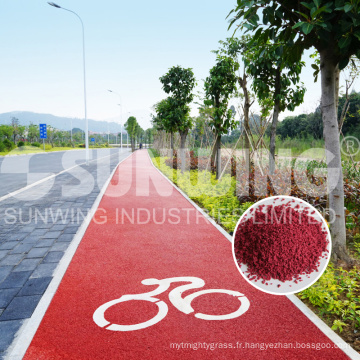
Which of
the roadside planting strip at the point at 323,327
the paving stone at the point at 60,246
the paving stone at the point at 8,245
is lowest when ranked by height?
the roadside planting strip at the point at 323,327

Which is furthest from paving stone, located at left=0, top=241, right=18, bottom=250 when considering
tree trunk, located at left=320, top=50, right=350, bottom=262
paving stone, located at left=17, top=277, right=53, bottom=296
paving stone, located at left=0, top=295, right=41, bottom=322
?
tree trunk, located at left=320, top=50, right=350, bottom=262

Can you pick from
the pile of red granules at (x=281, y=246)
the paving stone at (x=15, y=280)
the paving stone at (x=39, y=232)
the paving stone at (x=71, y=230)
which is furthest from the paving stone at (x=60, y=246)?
the pile of red granules at (x=281, y=246)

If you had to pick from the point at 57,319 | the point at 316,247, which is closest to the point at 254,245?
the point at 316,247

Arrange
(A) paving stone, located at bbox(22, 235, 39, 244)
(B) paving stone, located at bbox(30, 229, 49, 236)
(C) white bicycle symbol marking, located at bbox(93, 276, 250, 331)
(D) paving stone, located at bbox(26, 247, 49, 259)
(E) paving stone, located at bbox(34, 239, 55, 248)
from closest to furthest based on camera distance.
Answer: (C) white bicycle symbol marking, located at bbox(93, 276, 250, 331)
(D) paving stone, located at bbox(26, 247, 49, 259)
(E) paving stone, located at bbox(34, 239, 55, 248)
(A) paving stone, located at bbox(22, 235, 39, 244)
(B) paving stone, located at bbox(30, 229, 49, 236)

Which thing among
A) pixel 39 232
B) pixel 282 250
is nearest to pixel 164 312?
pixel 282 250

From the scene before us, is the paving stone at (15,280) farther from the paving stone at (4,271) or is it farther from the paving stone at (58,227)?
the paving stone at (58,227)

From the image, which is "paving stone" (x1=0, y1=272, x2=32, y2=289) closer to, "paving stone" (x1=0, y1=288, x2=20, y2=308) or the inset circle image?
"paving stone" (x1=0, y1=288, x2=20, y2=308)

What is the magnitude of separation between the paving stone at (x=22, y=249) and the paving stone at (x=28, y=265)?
43 cm

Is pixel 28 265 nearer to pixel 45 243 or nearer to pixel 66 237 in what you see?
pixel 45 243

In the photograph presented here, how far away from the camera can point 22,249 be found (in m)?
5.38

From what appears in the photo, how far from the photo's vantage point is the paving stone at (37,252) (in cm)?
509

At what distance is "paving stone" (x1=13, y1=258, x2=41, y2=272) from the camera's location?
4.61m

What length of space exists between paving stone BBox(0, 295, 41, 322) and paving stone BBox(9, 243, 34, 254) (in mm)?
1672

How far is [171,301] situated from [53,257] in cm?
234
